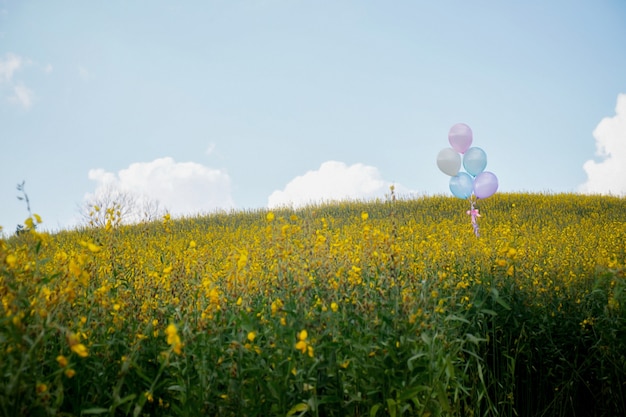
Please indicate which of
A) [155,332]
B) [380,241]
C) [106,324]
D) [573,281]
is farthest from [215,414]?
[573,281]

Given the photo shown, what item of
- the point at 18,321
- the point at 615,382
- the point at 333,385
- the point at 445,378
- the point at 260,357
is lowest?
the point at 615,382

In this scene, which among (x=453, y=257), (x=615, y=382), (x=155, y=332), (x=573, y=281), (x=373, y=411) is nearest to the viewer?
(x=373, y=411)

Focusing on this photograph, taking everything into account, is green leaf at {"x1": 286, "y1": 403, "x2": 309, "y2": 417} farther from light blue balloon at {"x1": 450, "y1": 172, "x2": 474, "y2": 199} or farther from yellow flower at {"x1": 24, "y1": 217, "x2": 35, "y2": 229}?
light blue balloon at {"x1": 450, "y1": 172, "x2": 474, "y2": 199}

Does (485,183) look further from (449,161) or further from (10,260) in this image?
(10,260)

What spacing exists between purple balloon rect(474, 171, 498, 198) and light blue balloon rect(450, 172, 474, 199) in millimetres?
198

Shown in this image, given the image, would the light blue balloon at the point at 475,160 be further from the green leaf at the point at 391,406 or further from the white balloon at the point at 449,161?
the green leaf at the point at 391,406

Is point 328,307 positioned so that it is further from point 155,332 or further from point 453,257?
point 453,257

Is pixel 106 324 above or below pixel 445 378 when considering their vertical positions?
above

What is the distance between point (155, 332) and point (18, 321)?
1010 mm

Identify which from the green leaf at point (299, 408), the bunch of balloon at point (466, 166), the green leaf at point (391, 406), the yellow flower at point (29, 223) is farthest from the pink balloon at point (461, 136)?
the yellow flower at point (29, 223)

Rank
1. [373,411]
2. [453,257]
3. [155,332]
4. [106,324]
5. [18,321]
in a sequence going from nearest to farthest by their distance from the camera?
[18,321] < [373,411] < [155,332] < [106,324] < [453,257]

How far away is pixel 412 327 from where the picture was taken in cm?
278

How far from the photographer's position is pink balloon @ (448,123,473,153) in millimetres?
12602

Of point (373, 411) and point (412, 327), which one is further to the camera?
point (412, 327)
